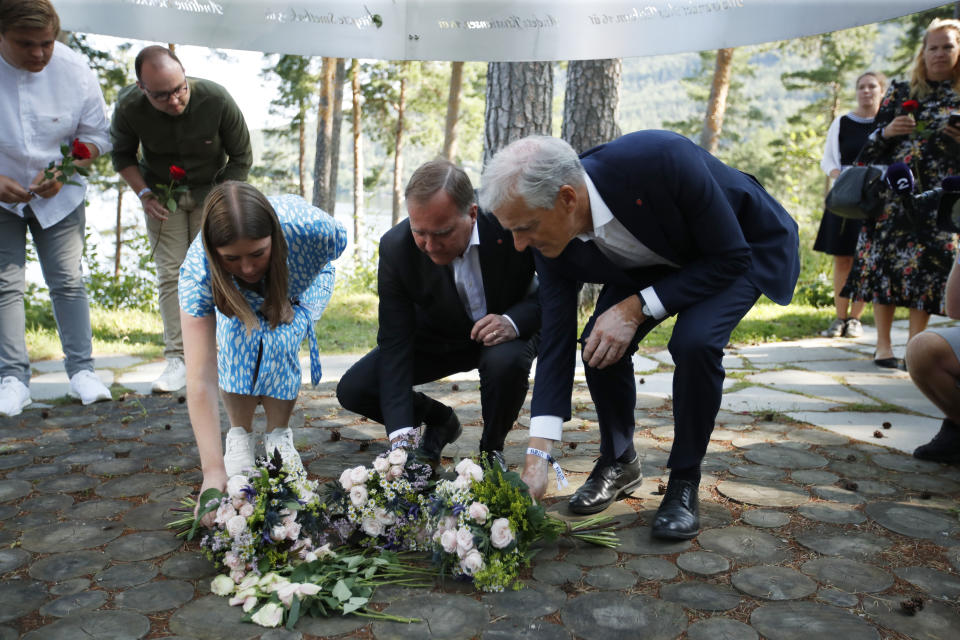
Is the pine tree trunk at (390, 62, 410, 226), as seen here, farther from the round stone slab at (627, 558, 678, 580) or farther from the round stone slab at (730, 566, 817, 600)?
the round stone slab at (730, 566, 817, 600)

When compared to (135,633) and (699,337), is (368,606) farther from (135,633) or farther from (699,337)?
(699,337)

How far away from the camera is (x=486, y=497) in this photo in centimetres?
218

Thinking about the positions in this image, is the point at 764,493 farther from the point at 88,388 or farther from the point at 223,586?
the point at 88,388

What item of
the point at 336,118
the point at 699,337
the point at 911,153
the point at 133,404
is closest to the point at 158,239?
the point at 133,404

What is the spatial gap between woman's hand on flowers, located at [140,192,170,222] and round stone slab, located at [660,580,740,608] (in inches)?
140

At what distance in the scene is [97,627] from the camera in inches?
76.5

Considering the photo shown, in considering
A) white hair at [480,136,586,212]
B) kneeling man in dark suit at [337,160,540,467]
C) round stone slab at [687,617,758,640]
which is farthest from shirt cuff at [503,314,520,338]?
round stone slab at [687,617,758,640]

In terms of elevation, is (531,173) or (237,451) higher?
(531,173)

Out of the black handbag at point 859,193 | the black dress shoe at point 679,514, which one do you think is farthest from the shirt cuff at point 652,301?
the black handbag at point 859,193

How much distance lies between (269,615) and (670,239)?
166 centimetres

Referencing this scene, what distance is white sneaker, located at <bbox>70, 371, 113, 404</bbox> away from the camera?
411cm

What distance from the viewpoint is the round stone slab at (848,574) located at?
2.14 m

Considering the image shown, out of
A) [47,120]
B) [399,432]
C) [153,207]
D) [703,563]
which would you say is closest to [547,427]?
[399,432]

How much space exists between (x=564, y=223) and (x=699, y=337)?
564mm
